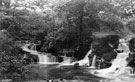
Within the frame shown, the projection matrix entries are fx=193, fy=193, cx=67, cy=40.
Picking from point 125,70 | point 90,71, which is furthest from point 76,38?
point 125,70

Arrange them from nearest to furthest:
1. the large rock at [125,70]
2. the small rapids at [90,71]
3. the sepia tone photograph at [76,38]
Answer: the small rapids at [90,71]
the large rock at [125,70]
the sepia tone photograph at [76,38]

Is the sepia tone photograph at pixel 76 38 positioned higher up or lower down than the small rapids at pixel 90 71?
higher up

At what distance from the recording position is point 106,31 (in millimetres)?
24703

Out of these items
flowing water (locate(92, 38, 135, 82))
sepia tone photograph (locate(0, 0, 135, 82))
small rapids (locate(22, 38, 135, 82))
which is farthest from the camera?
sepia tone photograph (locate(0, 0, 135, 82))

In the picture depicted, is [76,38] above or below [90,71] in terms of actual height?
above

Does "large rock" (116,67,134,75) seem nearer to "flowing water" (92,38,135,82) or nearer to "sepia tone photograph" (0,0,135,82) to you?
"flowing water" (92,38,135,82)

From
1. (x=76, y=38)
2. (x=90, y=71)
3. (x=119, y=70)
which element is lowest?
(x=90, y=71)

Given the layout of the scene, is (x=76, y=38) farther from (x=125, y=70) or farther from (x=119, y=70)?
(x=125, y=70)

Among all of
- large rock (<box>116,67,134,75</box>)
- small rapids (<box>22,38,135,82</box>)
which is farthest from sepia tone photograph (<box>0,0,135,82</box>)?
large rock (<box>116,67,134,75</box>)

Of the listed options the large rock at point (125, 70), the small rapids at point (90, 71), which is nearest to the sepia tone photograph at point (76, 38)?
the small rapids at point (90, 71)

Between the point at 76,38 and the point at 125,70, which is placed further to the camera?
the point at 76,38

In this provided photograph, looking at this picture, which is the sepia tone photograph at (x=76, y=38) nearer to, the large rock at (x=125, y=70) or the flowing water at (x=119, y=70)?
the flowing water at (x=119, y=70)

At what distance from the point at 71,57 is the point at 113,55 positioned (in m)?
4.83

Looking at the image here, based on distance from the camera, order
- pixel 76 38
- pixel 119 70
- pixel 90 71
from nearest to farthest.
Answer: pixel 119 70, pixel 90 71, pixel 76 38
